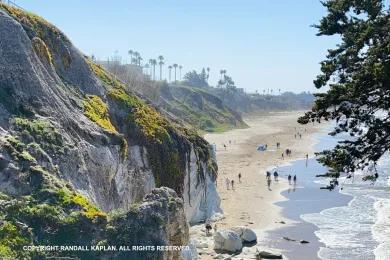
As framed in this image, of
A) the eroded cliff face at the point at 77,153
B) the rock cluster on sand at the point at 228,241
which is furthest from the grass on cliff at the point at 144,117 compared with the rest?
the rock cluster on sand at the point at 228,241

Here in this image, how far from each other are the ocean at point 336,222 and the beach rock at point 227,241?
10.6ft

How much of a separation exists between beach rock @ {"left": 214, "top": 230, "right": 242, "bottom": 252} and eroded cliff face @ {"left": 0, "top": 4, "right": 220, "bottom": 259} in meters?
4.04

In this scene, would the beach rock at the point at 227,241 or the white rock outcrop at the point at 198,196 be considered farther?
the white rock outcrop at the point at 198,196

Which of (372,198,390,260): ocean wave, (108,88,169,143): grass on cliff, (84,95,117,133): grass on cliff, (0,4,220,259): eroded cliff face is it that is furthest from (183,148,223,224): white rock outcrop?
(372,198,390,260): ocean wave

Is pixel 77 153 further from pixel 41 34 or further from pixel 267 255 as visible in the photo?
pixel 267 255

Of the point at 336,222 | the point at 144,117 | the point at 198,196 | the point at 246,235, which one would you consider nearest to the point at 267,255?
the point at 246,235

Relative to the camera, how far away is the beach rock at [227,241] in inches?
1229

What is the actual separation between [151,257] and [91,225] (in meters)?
2.56

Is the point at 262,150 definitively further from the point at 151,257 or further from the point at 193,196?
the point at 151,257

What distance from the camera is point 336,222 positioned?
41.4m

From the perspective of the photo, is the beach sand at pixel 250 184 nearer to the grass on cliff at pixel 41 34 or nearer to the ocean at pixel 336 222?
the ocean at pixel 336 222

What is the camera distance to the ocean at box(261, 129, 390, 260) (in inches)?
1307

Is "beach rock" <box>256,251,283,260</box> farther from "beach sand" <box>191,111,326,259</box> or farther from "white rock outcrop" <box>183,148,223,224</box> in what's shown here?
"white rock outcrop" <box>183,148,223,224</box>

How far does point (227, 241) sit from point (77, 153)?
40.9 ft
